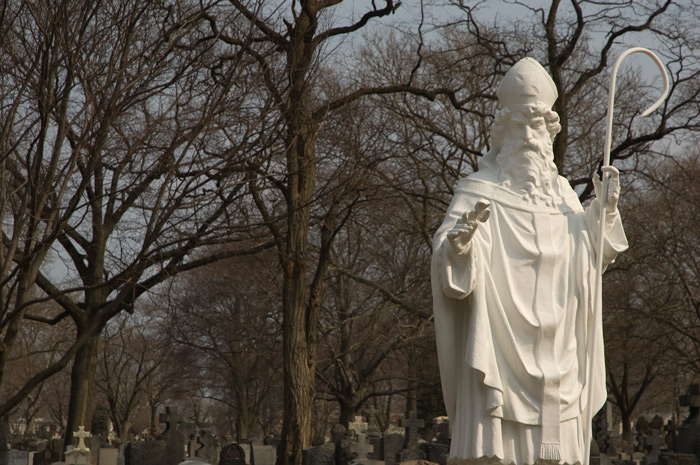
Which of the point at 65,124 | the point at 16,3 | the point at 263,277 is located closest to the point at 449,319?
the point at 65,124

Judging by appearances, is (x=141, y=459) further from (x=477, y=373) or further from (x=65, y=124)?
(x=477, y=373)

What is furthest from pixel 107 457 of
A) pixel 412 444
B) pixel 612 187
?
pixel 612 187

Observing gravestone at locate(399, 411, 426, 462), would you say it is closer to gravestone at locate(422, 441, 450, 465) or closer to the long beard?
gravestone at locate(422, 441, 450, 465)

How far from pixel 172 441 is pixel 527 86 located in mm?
15307

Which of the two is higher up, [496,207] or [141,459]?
[496,207]

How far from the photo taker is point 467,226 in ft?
21.4

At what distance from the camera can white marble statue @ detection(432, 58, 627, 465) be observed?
6758 millimetres

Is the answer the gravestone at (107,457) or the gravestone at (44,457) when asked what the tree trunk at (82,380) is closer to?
the gravestone at (107,457)

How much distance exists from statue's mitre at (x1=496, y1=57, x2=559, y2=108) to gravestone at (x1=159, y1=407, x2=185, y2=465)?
14127mm

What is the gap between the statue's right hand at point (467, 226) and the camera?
21.2 ft

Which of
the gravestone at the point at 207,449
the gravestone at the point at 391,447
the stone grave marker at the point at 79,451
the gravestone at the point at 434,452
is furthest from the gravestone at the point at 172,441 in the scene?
the gravestone at the point at 434,452

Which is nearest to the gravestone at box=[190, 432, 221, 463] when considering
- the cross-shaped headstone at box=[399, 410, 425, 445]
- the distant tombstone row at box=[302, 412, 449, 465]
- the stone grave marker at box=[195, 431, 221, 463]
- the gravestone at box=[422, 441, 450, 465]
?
the stone grave marker at box=[195, 431, 221, 463]

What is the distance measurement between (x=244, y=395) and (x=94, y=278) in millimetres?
23999

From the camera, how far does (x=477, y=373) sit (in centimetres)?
687
